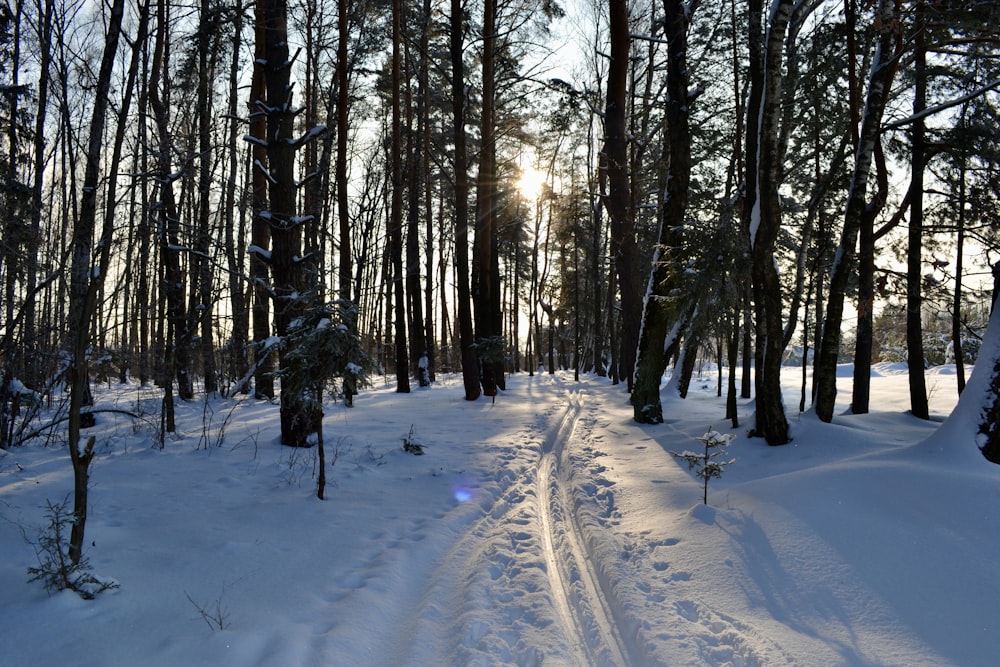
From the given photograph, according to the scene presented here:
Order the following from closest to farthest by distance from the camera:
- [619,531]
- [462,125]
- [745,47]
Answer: [619,531] < [745,47] < [462,125]

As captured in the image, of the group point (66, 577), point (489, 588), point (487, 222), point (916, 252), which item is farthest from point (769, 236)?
point (66, 577)

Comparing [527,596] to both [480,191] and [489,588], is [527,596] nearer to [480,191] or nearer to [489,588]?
[489,588]

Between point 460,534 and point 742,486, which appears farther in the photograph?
point 742,486

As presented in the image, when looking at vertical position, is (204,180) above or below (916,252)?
above

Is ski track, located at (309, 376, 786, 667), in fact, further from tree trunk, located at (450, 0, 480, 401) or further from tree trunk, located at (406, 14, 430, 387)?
tree trunk, located at (406, 14, 430, 387)

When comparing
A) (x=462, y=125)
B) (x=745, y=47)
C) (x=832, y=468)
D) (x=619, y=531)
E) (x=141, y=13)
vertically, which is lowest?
(x=619, y=531)

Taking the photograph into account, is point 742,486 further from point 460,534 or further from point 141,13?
point 141,13

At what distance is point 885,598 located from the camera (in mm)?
3363

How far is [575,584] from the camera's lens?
395 cm

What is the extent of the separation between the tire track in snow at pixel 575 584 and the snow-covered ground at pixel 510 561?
0.02 metres

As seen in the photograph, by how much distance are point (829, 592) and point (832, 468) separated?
2134 millimetres

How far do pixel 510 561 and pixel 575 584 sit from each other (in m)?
0.62

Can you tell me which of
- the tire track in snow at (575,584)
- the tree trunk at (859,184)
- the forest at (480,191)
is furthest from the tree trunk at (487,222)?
the tree trunk at (859,184)

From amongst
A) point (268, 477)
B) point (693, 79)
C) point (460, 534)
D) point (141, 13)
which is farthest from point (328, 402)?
point (693, 79)
